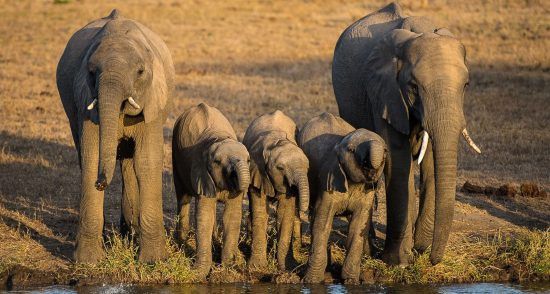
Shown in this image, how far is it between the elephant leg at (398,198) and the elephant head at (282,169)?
819 mm

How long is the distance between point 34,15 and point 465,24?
11.4 meters

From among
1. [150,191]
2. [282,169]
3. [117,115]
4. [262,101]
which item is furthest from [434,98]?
[262,101]

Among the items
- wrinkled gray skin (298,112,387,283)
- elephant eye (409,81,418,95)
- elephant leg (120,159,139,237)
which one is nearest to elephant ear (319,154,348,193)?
wrinkled gray skin (298,112,387,283)

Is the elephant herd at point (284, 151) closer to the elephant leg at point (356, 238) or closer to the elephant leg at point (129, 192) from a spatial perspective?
the elephant leg at point (356, 238)

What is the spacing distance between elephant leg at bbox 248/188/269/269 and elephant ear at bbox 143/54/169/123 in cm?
107

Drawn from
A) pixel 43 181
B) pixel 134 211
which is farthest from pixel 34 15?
pixel 134 211

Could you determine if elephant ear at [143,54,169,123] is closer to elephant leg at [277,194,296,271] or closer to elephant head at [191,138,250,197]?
elephant head at [191,138,250,197]

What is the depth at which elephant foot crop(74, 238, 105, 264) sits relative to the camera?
33.5 feet

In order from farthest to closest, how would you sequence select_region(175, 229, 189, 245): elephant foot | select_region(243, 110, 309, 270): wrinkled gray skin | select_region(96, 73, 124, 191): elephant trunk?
1. select_region(175, 229, 189, 245): elephant foot
2. select_region(243, 110, 309, 270): wrinkled gray skin
3. select_region(96, 73, 124, 191): elephant trunk

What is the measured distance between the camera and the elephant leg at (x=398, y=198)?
1013cm

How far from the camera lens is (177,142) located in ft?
35.4

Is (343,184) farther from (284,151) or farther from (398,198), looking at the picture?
(398,198)

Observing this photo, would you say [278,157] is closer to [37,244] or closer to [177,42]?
[37,244]

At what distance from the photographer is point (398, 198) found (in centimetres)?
1024
